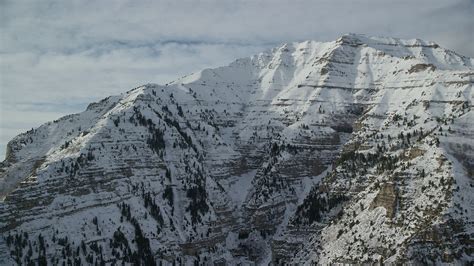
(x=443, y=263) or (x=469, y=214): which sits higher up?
(x=469, y=214)

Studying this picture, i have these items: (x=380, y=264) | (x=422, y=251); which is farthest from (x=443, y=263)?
(x=380, y=264)

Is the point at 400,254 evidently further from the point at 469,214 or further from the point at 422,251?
the point at 469,214

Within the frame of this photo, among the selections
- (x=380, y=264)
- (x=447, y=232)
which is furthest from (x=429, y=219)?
(x=380, y=264)

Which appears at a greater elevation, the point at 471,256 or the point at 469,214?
the point at 469,214

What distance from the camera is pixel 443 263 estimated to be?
19062 centimetres

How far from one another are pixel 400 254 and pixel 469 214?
2584 centimetres

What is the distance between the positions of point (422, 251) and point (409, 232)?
813 centimetres

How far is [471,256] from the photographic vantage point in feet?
630

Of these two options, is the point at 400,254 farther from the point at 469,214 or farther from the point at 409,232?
the point at 469,214

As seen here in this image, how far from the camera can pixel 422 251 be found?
635 feet

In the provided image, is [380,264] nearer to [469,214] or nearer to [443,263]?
[443,263]

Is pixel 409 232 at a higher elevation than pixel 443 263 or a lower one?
higher

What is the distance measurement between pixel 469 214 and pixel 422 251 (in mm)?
20244

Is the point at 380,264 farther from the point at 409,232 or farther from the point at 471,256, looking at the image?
the point at 471,256
